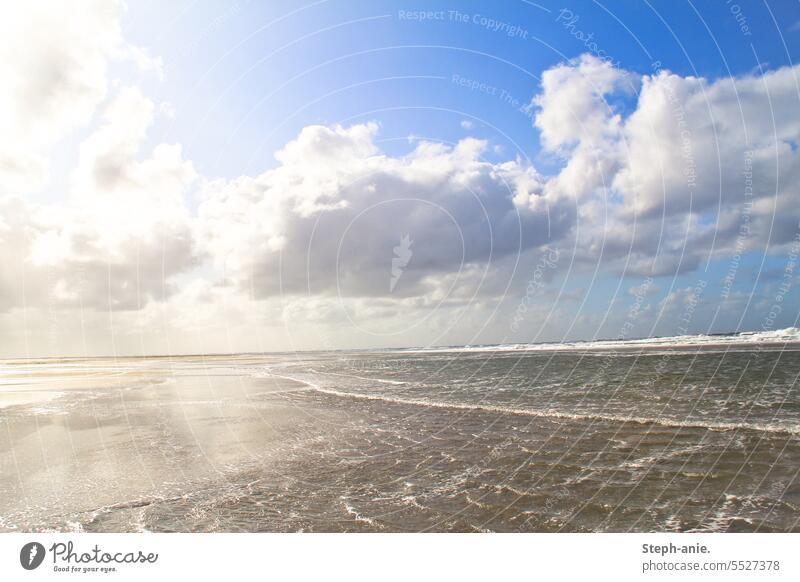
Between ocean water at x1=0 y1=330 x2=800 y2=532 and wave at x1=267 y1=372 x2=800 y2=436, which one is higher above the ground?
ocean water at x1=0 y1=330 x2=800 y2=532

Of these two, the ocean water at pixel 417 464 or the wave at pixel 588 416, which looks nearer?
the ocean water at pixel 417 464

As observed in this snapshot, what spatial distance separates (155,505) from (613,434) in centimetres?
1315

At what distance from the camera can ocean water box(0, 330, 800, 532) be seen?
8.03 metres

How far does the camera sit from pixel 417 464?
11.6 m

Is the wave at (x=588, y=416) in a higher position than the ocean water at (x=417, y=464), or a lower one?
lower

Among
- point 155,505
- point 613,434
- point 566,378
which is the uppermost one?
point 155,505

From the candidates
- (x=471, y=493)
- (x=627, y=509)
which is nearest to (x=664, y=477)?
(x=627, y=509)

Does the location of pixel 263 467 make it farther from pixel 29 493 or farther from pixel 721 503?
pixel 721 503

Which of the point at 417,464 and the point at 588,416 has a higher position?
the point at 417,464

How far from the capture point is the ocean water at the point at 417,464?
8.03 meters

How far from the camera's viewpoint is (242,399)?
25.1 m

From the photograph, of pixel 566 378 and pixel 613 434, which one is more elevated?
pixel 613 434

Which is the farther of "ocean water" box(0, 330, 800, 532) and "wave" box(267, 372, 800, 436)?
"wave" box(267, 372, 800, 436)

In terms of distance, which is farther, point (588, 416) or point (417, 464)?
point (588, 416)
